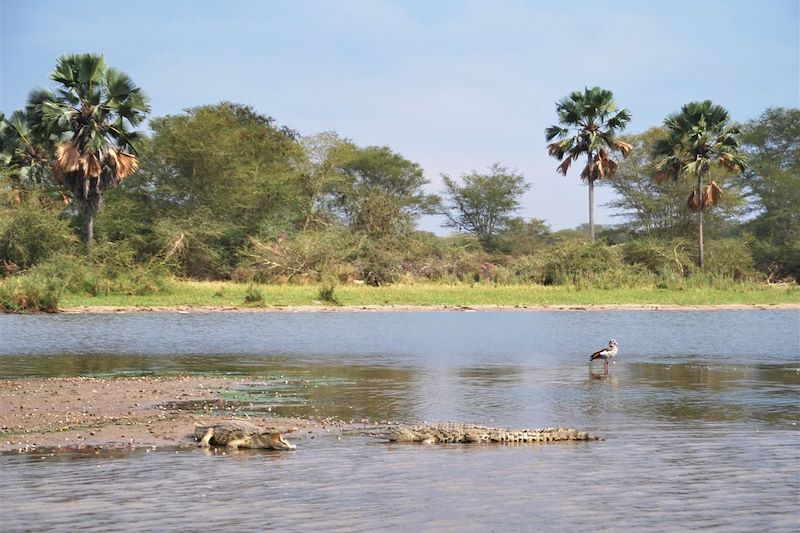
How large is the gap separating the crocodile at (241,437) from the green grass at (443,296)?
22.6m

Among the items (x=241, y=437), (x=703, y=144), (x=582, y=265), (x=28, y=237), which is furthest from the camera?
(x=703, y=144)

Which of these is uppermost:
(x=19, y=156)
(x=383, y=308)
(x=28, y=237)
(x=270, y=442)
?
(x=19, y=156)

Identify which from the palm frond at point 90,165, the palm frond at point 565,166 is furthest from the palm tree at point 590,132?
the palm frond at point 90,165

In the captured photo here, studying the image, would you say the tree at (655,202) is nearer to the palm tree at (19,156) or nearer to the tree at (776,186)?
the tree at (776,186)

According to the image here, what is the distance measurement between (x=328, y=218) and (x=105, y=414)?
41.8m

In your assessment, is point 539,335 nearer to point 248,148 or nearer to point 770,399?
point 770,399

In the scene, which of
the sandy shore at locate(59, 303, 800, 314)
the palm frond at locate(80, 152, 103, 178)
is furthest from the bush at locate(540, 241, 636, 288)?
the palm frond at locate(80, 152, 103, 178)

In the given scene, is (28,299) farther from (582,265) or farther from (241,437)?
(582,265)

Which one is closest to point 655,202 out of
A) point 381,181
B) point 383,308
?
point 381,181

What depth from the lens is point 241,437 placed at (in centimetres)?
1036

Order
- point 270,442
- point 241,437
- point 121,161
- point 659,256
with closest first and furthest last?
point 270,442, point 241,437, point 121,161, point 659,256

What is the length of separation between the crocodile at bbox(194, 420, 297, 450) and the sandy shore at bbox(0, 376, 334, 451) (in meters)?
0.24

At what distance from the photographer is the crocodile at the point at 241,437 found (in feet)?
33.6

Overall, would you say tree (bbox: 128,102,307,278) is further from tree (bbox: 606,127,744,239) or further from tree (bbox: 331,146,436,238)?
tree (bbox: 606,127,744,239)
